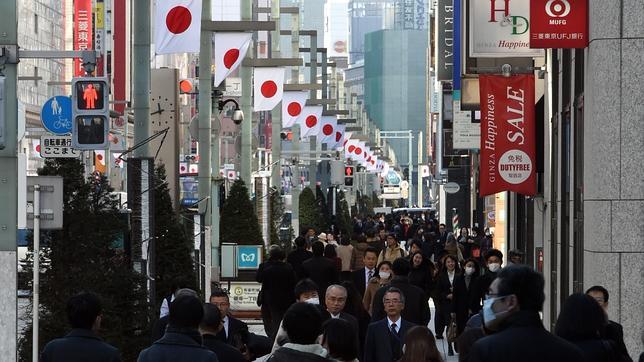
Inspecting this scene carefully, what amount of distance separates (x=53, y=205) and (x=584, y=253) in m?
5.32

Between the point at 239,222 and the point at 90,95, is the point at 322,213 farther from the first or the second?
the point at 90,95

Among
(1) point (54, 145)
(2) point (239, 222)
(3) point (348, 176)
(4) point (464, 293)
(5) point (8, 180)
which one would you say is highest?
(1) point (54, 145)

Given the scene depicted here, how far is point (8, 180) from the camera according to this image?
12.2 m

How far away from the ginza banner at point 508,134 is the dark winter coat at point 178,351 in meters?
14.6

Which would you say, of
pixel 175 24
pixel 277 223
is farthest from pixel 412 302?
pixel 277 223

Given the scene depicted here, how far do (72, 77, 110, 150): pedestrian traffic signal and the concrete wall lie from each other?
4596 mm

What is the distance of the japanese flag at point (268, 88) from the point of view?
3975 centimetres

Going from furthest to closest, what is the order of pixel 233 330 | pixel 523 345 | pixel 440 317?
pixel 440 317 → pixel 233 330 → pixel 523 345

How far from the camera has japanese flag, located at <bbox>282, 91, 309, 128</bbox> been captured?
50.4m

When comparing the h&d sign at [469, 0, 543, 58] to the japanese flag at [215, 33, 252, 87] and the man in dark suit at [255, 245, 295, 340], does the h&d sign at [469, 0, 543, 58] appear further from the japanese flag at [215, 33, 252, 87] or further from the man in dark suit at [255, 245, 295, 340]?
the japanese flag at [215, 33, 252, 87]

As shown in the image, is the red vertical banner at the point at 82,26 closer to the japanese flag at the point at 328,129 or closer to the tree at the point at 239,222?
the japanese flag at the point at 328,129

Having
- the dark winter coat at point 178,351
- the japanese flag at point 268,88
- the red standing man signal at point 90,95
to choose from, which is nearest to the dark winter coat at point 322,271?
the red standing man signal at point 90,95

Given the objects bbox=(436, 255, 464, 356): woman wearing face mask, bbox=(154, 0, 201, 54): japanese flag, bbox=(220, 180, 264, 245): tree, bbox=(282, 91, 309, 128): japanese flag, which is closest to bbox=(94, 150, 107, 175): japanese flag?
bbox=(282, 91, 309, 128): japanese flag

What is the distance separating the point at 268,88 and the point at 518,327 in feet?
110
